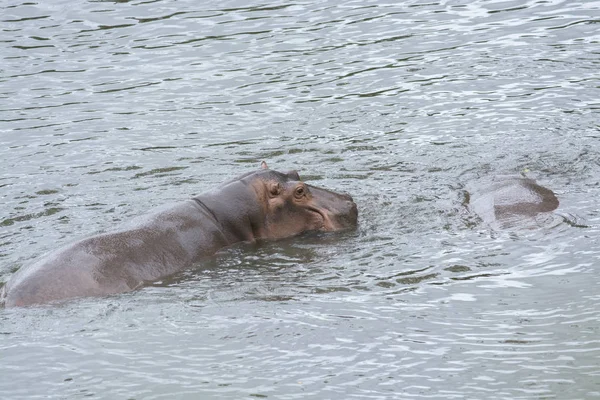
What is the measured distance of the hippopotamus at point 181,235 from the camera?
21.9 ft

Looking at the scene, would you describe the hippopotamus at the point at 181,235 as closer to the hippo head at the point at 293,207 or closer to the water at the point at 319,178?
the hippo head at the point at 293,207

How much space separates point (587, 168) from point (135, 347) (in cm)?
484

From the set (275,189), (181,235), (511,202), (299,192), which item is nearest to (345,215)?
(299,192)

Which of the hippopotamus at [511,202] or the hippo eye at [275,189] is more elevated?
the hippo eye at [275,189]

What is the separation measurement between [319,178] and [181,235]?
2.39 metres

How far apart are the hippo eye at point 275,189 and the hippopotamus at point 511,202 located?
59.5 inches

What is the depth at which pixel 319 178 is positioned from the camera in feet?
31.7

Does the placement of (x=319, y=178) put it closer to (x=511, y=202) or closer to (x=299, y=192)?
(x=299, y=192)

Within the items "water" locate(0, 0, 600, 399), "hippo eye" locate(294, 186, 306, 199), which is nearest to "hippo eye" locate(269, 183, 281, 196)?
"hippo eye" locate(294, 186, 306, 199)

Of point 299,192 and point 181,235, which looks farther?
point 299,192

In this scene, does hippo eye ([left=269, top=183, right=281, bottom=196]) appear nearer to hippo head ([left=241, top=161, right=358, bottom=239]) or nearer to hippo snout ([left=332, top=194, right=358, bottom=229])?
hippo head ([left=241, top=161, right=358, bottom=239])

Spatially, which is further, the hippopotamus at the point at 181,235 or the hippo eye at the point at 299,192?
the hippo eye at the point at 299,192

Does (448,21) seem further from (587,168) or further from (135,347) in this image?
(135,347)

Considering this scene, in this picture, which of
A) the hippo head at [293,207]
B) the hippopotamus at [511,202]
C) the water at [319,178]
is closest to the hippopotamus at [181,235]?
the hippo head at [293,207]
